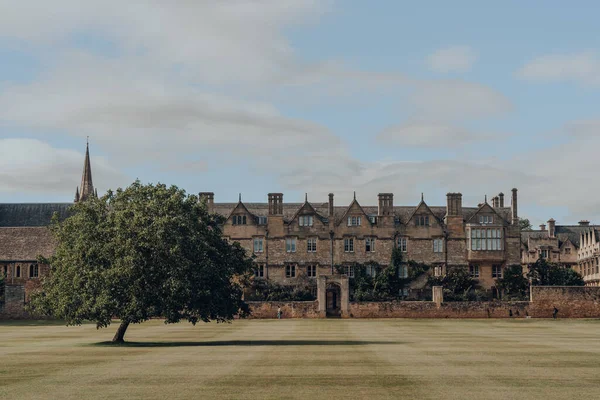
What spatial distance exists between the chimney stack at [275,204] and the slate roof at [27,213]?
33432mm

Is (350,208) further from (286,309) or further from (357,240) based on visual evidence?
(286,309)

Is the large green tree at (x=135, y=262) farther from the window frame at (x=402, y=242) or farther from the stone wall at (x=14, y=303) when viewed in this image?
the window frame at (x=402, y=242)

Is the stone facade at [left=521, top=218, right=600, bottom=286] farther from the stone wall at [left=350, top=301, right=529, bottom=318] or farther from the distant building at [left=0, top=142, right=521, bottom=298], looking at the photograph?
the stone wall at [left=350, top=301, right=529, bottom=318]

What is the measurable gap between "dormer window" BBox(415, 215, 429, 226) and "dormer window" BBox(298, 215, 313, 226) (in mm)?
11731

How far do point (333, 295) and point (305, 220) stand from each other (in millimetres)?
12053

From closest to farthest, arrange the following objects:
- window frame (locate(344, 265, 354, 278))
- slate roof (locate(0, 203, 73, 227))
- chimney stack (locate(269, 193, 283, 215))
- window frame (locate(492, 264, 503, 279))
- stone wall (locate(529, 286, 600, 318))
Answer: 1. stone wall (locate(529, 286, 600, 318))
2. window frame (locate(492, 264, 503, 279))
3. window frame (locate(344, 265, 354, 278))
4. chimney stack (locate(269, 193, 283, 215))
5. slate roof (locate(0, 203, 73, 227))

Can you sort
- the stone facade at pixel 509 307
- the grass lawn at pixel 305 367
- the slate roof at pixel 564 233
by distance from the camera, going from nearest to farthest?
the grass lawn at pixel 305 367
the stone facade at pixel 509 307
the slate roof at pixel 564 233

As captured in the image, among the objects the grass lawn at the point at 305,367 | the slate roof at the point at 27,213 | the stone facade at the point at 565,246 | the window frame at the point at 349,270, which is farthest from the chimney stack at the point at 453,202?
the slate roof at the point at 27,213

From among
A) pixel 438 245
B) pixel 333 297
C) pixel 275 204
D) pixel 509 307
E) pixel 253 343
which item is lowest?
pixel 253 343

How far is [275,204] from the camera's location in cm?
9988

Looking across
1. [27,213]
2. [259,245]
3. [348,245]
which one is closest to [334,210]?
[348,245]

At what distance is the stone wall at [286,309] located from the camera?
82750 millimetres

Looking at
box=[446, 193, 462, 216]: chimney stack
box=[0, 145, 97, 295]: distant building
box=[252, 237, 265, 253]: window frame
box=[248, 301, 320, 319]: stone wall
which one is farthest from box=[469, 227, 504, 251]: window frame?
box=[0, 145, 97, 295]: distant building

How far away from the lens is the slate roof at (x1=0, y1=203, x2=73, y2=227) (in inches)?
4660
